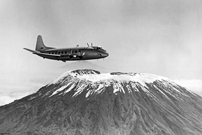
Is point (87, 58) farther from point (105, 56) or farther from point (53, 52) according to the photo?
point (53, 52)

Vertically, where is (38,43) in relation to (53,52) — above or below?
above

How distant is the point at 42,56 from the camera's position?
104938 millimetres

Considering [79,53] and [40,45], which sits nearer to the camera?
[79,53]

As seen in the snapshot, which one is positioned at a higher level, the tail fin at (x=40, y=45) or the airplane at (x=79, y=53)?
the tail fin at (x=40, y=45)

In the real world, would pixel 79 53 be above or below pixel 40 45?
below

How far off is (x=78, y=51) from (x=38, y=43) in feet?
108

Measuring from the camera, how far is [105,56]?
96.0m

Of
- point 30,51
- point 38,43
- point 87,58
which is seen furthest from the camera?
point 38,43

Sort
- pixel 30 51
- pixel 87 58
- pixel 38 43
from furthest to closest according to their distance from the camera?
1. pixel 38 43
2. pixel 30 51
3. pixel 87 58

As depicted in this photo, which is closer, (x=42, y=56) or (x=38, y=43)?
(x=42, y=56)

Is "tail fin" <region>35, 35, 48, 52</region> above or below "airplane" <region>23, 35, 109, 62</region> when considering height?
above

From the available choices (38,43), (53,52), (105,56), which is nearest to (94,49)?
(105,56)

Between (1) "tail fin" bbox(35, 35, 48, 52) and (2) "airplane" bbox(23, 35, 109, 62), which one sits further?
(1) "tail fin" bbox(35, 35, 48, 52)

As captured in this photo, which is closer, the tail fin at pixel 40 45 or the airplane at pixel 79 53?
the airplane at pixel 79 53
